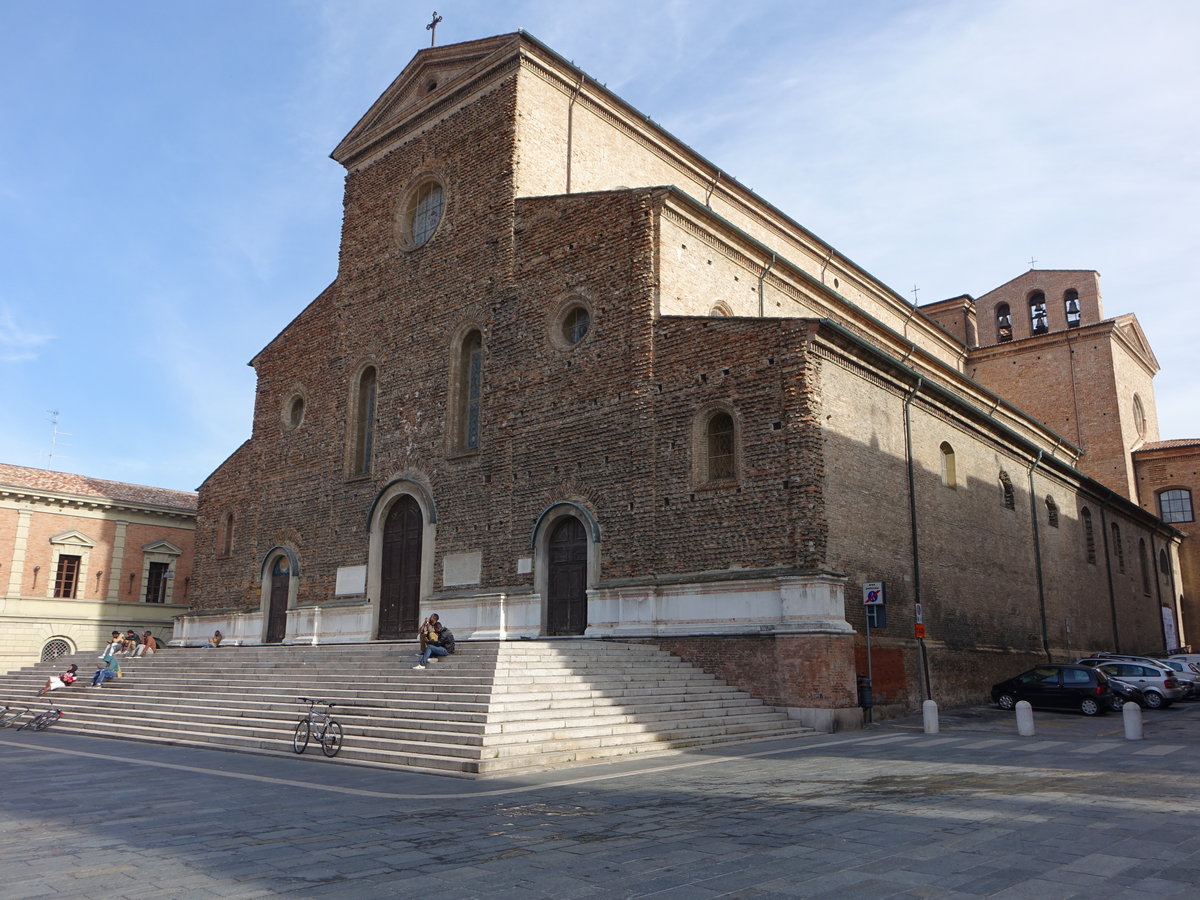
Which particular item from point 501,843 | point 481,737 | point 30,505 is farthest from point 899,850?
point 30,505

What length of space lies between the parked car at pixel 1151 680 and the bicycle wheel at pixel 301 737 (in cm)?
1855

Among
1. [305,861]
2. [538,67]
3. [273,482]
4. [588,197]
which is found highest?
[538,67]

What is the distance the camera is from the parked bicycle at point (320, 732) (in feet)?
41.2

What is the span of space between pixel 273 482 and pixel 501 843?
22.3 m

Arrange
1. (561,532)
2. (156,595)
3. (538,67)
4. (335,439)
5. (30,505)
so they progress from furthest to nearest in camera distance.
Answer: (156,595) → (30,505) → (335,439) → (538,67) → (561,532)

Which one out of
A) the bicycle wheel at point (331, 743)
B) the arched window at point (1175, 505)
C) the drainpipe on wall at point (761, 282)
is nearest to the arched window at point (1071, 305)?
the arched window at point (1175, 505)

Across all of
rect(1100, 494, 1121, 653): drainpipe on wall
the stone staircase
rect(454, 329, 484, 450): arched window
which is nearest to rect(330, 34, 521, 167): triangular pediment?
rect(454, 329, 484, 450): arched window

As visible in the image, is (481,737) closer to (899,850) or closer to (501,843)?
(501,843)

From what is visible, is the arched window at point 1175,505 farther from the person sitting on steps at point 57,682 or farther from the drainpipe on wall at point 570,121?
the person sitting on steps at point 57,682

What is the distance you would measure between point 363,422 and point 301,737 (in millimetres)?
13770

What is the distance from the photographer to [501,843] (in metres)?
7.02

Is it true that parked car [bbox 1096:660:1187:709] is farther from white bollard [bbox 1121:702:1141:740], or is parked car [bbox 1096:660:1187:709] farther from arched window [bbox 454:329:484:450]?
arched window [bbox 454:329:484:450]

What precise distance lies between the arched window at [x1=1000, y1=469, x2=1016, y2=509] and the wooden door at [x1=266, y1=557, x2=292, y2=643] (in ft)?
63.6

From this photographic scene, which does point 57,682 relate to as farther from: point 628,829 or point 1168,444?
point 1168,444
